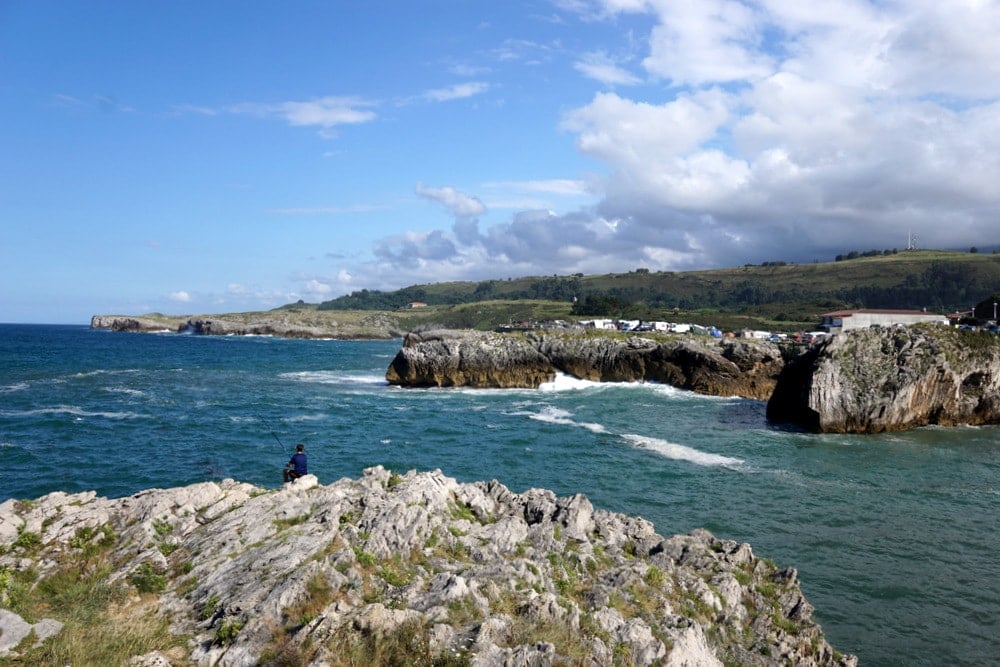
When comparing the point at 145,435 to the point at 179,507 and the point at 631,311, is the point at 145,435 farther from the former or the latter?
the point at 631,311

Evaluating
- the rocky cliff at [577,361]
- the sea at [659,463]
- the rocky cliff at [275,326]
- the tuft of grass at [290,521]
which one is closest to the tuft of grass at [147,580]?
the tuft of grass at [290,521]

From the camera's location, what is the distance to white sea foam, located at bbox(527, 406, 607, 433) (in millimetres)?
37906

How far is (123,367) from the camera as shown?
71562 millimetres

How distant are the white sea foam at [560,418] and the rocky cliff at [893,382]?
41.7 feet

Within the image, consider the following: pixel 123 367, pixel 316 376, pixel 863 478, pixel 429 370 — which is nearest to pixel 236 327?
pixel 123 367

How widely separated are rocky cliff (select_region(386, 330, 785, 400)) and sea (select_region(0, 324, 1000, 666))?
457 centimetres

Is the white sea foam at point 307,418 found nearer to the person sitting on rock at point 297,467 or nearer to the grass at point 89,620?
the person sitting on rock at point 297,467

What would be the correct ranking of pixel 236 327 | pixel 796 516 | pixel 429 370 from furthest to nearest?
pixel 236 327 < pixel 429 370 < pixel 796 516

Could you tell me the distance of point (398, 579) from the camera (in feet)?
35.7

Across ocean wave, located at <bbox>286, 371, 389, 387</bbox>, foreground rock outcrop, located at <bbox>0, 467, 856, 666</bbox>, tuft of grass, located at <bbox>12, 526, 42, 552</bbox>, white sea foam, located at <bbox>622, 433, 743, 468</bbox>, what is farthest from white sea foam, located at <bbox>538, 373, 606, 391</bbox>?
tuft of grass, located at <bbox>12, 526, 42, 552</bbox>

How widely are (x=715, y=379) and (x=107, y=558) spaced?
5043 cm

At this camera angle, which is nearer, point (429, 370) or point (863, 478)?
point (863, 478)

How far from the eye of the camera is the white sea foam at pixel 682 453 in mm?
29031

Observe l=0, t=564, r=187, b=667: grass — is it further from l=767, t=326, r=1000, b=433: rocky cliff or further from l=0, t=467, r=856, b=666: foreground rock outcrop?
l=767, t=326, r=1000, b=433: rocky cliff
